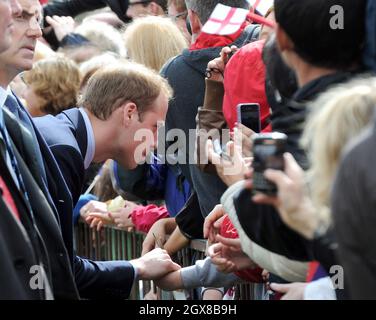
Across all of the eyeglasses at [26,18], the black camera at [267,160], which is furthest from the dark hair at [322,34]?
the eyeglasses at [26,18]

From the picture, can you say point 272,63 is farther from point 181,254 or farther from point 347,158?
point 181,254

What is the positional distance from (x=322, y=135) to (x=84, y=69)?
5.00 metres

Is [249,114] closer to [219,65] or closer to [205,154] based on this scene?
[205,154]

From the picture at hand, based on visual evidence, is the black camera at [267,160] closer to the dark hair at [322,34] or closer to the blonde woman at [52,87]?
the dark hair at [322,34]

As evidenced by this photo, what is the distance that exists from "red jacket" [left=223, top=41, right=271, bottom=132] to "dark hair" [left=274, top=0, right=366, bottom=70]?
102cm

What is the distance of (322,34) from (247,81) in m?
1.15

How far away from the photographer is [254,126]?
4.55 metres

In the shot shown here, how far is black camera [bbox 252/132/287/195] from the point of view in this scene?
9.59 feet

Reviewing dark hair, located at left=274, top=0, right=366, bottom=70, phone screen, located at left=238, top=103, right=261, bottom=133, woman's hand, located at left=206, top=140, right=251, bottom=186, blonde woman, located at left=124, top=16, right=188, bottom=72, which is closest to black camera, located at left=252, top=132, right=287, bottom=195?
dark hair, located at left=274, top=0, right=366, bottom=70

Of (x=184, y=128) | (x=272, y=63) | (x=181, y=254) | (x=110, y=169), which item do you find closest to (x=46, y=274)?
(x=272, y=63)

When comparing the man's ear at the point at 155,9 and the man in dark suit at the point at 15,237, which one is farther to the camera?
the man's ear at the point at 155,9

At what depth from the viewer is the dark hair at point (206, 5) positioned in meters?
5.75

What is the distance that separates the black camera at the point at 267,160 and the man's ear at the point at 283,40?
0.74 metres

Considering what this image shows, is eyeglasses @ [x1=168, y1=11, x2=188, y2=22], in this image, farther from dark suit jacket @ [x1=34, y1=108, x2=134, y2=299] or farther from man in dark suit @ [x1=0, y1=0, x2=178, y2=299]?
dark suit jacket @ [x1=34, y1=108, x2=134, y2=299]
